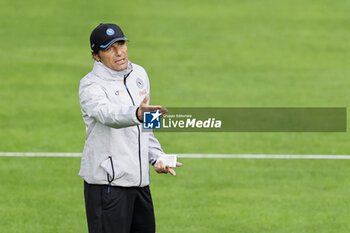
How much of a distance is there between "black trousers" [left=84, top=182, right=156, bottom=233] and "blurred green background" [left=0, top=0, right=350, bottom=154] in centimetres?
593

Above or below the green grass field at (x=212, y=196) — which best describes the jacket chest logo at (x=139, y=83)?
above

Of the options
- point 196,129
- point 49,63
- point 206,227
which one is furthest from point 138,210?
point 49,63

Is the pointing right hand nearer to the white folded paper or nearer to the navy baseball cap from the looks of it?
the navy baseball cap

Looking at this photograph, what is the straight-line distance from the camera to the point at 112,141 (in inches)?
275

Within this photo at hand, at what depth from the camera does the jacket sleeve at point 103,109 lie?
21.5 feet

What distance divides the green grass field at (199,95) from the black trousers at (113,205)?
9.85ft

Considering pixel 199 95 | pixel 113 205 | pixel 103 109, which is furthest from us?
pixel 199 95

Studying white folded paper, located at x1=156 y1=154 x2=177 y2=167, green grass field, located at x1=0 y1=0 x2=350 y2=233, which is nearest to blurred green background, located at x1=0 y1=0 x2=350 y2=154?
green grass field, located at x1=0 y1=0 x2=350 y2=233

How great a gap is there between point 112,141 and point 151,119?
514 millimetres

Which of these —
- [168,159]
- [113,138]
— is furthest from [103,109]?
[168,159]

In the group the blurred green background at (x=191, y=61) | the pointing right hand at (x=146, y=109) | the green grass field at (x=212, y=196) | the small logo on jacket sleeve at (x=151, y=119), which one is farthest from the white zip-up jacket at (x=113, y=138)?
the blurred green background at (x=191, y=61)

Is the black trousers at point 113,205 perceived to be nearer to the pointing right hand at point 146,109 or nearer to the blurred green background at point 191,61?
the pointing right hand at point 146,109

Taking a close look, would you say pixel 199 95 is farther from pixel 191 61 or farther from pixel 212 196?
pixel 212 196

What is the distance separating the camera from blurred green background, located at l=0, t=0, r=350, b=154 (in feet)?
45.5
